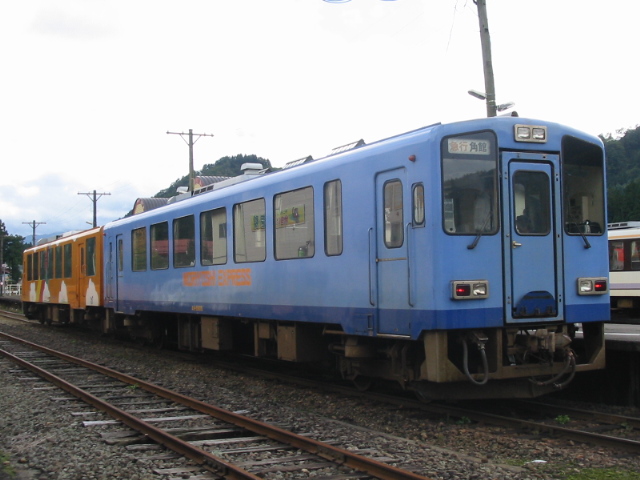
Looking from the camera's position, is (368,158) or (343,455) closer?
(343,455)

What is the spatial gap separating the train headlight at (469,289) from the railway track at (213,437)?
192 cm

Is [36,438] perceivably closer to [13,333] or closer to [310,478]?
[310,478]

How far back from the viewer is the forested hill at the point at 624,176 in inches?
2105

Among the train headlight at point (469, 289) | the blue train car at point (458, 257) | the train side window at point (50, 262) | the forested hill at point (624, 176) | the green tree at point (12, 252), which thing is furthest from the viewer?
the green tree at point (12, 252)

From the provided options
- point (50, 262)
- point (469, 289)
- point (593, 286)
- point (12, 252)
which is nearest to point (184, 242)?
point (469, 289)

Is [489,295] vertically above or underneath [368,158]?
underneath

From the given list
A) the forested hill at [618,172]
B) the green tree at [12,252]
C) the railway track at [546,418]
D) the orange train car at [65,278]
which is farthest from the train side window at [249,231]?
the green tree at [12,252]

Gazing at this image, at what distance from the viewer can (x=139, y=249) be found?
15047mm

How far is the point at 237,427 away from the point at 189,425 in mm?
569

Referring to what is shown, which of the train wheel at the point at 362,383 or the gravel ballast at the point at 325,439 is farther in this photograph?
the train wheel at the point at 362,383

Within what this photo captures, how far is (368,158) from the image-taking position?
26.6 feet

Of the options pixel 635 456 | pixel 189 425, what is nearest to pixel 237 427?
pixel 189 425

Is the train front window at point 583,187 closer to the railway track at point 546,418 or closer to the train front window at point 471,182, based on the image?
the train front window at point 471,182

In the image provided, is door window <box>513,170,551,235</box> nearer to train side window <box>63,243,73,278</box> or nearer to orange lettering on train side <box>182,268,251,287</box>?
orange lettering on train side <box>182,268,251,287</box>
